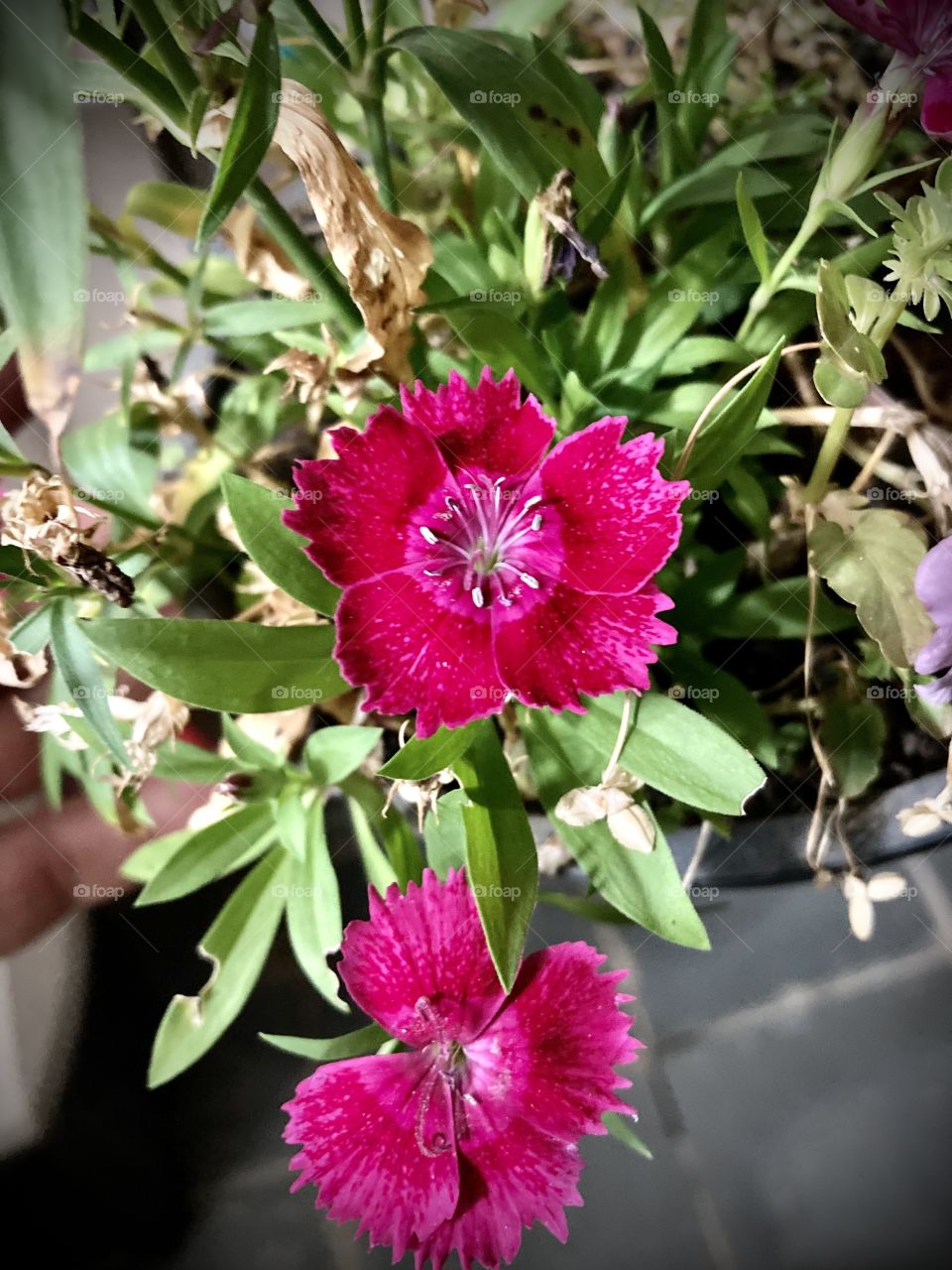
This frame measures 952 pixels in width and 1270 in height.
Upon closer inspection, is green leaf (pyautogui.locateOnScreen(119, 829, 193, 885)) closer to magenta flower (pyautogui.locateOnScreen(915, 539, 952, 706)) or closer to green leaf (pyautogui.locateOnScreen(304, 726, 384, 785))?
green leaf (pyautogui.locateOnScreen(304, 726, 384, 785))

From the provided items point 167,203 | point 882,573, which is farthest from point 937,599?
→ point 167,203

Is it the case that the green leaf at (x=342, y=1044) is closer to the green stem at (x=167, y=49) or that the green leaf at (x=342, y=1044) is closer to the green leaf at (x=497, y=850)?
the green leaf at (x=497, y=850)

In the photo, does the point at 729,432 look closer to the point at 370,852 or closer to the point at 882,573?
the point at 882,573

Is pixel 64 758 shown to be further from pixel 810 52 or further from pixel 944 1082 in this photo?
pixel 810 52

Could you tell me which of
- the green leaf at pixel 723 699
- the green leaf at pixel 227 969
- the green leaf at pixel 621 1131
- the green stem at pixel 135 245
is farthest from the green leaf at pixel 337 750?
the green stem at pixel 135 245

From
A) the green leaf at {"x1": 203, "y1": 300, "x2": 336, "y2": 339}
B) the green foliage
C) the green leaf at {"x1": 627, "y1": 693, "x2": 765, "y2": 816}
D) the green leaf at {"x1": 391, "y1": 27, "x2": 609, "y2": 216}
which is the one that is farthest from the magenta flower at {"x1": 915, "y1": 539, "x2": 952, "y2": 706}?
the green leaf at {"x1": 203, "y1": 300, "x2": 336, "y2": 339}

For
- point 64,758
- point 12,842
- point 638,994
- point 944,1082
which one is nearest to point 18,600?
point 64,758
